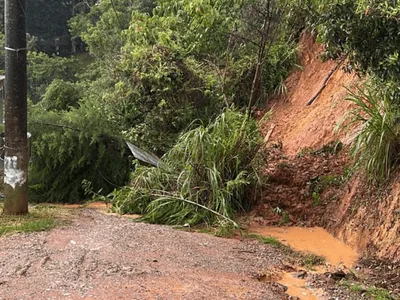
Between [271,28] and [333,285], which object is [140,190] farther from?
[271,28]

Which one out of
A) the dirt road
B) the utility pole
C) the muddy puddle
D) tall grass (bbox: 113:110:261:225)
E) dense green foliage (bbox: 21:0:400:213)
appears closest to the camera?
the dirt road

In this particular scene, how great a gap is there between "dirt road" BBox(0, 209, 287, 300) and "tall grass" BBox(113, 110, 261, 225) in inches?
41.3

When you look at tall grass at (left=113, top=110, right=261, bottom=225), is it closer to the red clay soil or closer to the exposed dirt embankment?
the exposed dirt embankment

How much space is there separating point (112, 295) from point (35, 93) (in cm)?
2387

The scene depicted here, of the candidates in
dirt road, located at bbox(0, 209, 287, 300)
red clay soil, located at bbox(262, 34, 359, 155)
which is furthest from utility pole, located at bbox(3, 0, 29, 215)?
red clay soil, located at bbox(262, 34, 359, 155)

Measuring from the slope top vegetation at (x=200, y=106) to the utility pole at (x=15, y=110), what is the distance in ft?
6.63

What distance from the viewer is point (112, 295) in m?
4.14

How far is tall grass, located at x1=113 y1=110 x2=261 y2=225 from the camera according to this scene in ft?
26.2

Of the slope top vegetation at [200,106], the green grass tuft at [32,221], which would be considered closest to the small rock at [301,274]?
the slope top vegetation at [200,106]

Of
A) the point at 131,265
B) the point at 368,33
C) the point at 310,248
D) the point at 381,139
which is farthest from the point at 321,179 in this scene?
the point at 131,265

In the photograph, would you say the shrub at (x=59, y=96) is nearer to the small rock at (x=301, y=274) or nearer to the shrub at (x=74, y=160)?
the shrub at (x=74, y=160)

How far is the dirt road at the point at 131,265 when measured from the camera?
168 inches

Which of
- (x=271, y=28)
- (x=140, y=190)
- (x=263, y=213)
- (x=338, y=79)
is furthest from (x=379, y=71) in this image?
(x=338, y=79)


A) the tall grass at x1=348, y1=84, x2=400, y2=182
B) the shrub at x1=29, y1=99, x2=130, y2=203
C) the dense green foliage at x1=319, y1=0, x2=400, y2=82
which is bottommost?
the shrub at x1=29, y1=99, x2=130, y2=203
